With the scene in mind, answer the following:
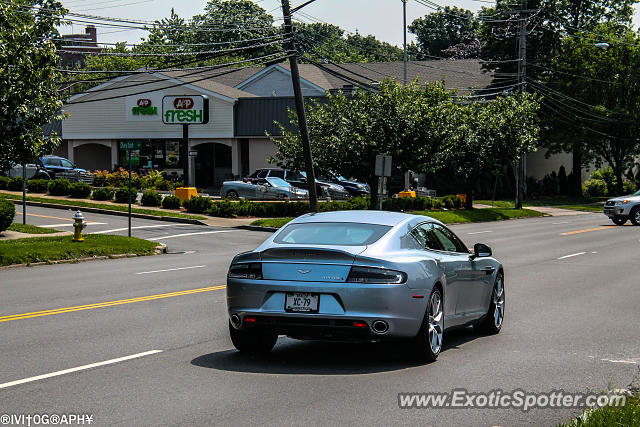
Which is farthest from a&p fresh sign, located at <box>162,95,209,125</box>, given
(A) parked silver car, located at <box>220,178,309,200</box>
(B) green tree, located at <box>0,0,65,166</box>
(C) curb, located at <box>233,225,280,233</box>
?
(B) green tree, located at <box>0,0,65,166</box>

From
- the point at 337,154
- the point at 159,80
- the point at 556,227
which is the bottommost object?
the point at 556,227

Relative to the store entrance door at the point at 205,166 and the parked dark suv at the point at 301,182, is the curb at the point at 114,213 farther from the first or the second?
the store entrance door at the point at 205,166

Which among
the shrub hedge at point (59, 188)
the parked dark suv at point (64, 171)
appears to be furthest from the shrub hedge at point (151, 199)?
the parked dark suv at point (64, 171)

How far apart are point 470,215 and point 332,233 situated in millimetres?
35895

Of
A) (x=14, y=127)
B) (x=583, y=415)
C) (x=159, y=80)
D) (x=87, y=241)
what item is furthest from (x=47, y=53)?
(x=159, y=80)

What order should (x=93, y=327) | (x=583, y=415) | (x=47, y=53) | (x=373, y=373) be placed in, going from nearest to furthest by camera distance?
(x=583, y=415)
(x=373, y=373)
(x=93, y=327)
(x=47, y=53)

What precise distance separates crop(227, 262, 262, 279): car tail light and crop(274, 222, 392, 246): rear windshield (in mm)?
479

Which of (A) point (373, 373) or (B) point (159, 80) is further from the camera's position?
(B) point (159, 80)

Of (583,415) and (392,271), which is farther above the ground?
(392,271)

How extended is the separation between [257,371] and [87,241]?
1801cm

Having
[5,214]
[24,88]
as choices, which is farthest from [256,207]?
[24,88]

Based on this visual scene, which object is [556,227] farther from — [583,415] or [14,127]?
[583,415]

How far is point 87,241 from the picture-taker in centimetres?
2520

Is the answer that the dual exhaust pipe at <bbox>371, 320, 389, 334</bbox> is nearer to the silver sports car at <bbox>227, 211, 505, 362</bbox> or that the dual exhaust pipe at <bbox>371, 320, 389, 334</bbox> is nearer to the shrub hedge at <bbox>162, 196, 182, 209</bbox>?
the silver sports car at <bbox>227, 211, 505, 362</bbox>
